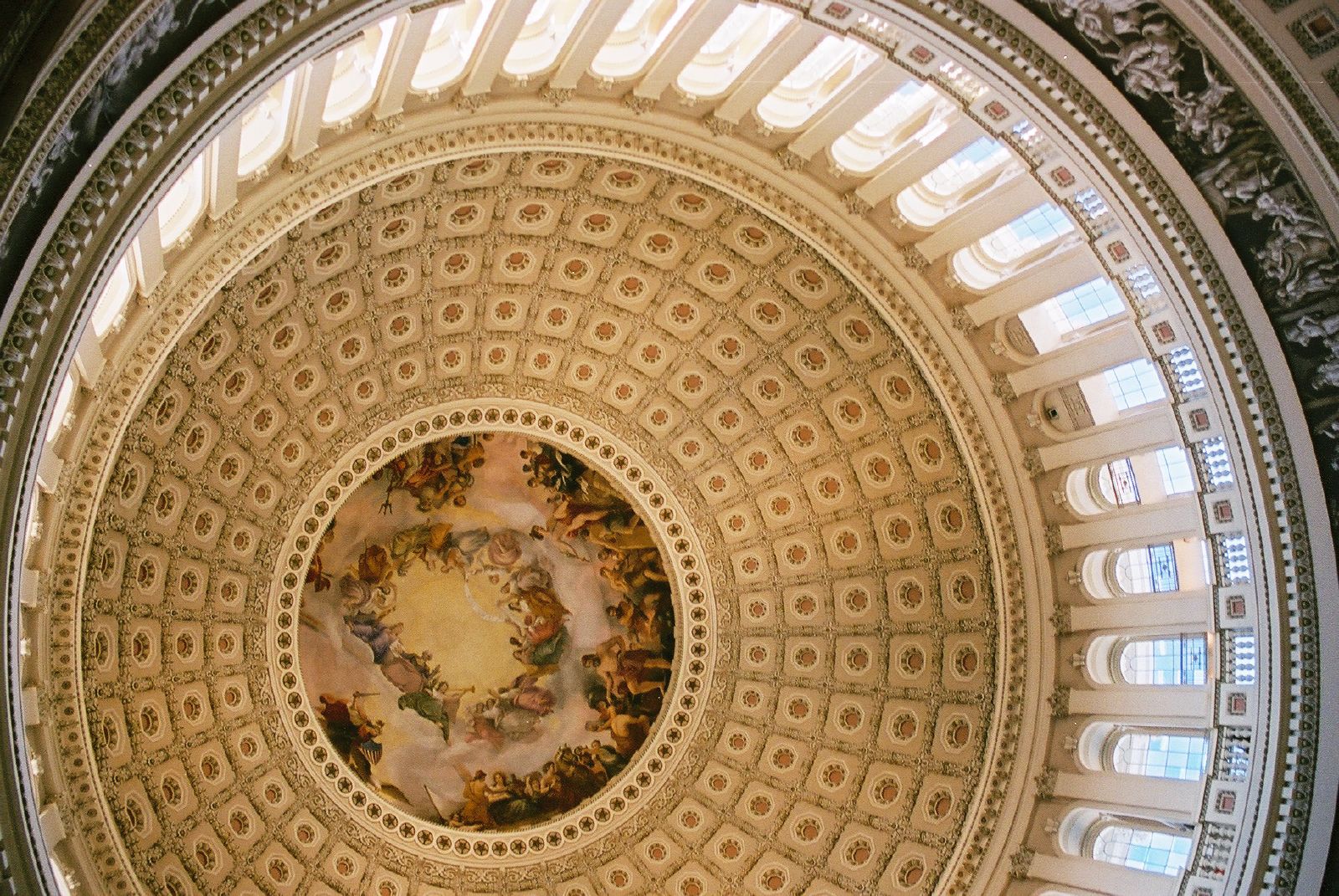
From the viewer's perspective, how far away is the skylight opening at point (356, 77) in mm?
17344

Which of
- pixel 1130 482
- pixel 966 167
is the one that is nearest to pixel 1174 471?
pixel 1130 482

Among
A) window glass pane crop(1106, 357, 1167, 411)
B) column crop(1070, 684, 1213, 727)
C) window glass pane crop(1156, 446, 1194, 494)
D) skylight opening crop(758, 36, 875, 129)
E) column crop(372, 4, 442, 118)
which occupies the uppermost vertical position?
skylight opening crop(758, 36, 875, 129)

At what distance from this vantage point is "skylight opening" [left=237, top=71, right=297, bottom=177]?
55.4ft

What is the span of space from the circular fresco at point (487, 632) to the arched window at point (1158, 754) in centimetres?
994

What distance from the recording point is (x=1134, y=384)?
21656 mm

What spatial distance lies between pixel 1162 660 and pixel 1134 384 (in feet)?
16.2

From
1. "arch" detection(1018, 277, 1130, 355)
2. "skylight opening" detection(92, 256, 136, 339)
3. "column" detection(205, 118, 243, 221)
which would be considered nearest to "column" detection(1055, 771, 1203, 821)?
"arch" detection(1018, 277, 1130, 355)

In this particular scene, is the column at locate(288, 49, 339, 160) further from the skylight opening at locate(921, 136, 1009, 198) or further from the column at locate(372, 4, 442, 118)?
the skylight opening at locate(921, 136, 1009, 198)

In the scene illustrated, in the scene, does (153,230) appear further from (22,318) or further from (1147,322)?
(1147,322)

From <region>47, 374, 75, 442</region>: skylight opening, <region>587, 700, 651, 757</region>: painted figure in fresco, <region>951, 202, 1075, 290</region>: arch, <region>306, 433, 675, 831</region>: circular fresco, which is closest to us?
<region>47, 374, 75, 442</region>: skylight opening

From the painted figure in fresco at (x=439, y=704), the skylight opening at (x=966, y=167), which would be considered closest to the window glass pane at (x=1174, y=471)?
the skylight opening at (x=966, y=167)

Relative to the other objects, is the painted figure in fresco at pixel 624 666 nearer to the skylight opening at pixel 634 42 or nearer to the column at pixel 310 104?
the skylight opening at pixel 634 42

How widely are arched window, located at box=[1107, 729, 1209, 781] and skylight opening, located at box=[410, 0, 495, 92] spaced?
52.1 ft

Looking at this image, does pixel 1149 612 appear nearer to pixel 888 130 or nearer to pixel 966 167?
pixel 966 167
